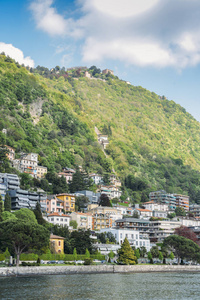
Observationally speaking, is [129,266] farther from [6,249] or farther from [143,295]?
[143,295]

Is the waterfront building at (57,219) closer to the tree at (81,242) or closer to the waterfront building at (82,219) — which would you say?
the waterfront building at (82,219)

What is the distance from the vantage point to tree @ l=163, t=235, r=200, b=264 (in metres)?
101

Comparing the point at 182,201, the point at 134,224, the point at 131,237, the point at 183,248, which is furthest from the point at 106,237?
the point at 182,201

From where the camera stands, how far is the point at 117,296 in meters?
47.3

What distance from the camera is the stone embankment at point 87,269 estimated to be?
66.6 metres

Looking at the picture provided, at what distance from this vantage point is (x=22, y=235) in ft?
235

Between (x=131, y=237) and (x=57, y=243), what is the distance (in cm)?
3519

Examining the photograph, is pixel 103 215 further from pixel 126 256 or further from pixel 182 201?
pixel 182 201

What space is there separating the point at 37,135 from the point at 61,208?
49.2m

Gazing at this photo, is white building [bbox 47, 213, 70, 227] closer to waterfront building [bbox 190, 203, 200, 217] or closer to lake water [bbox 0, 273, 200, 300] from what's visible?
lake water [bbox 0, 273, 200, 300]

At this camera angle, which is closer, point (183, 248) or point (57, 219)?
point (183, 248)

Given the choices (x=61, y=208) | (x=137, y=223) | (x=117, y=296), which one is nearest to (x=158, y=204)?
(x=137, y=223)

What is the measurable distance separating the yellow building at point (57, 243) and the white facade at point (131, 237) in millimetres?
28077

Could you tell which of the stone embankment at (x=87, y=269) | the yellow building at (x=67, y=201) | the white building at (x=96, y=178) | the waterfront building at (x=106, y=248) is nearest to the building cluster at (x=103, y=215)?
the yellow building at (x=67, y=201)
